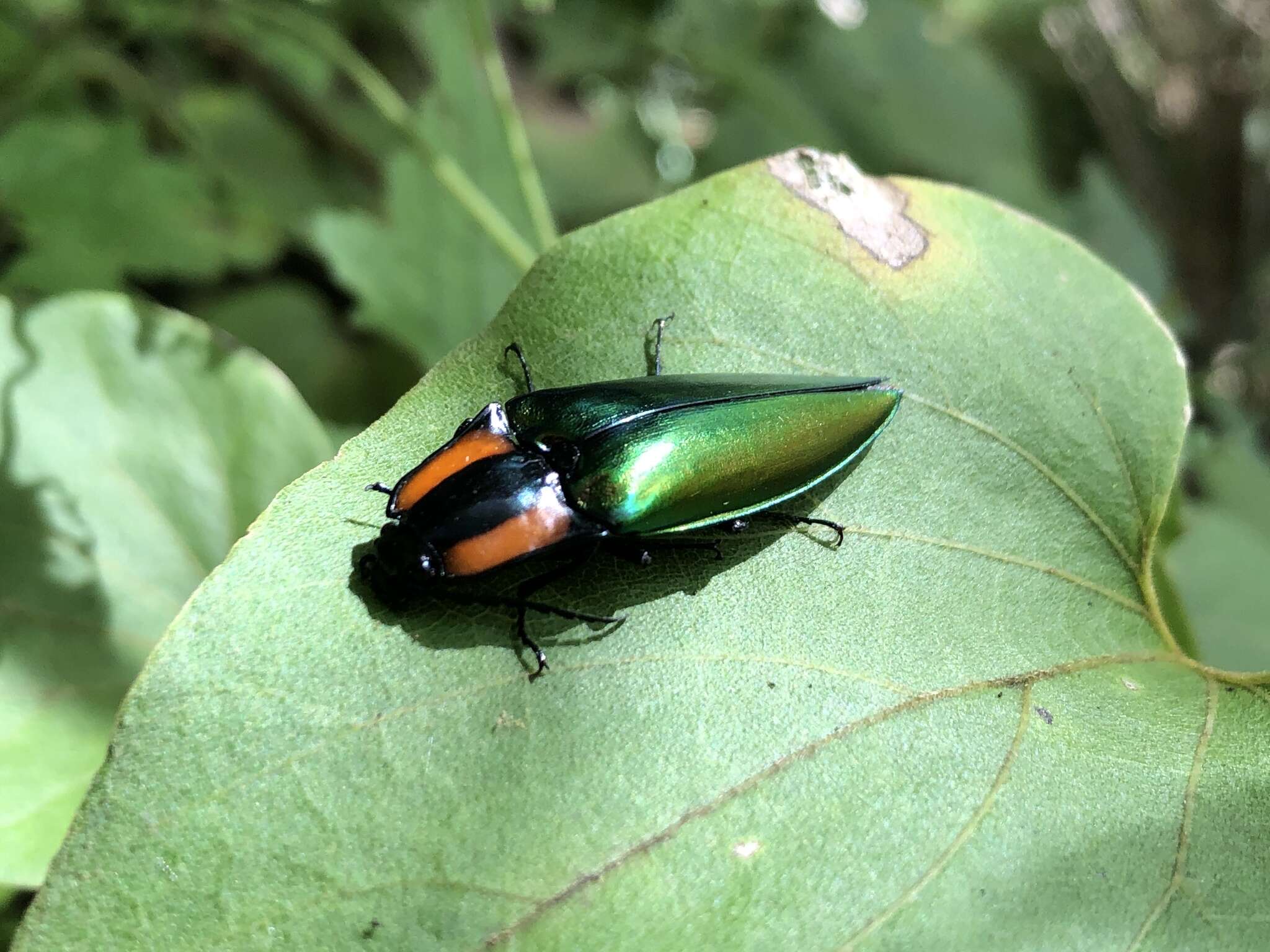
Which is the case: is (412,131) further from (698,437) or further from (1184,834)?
(1184,834)

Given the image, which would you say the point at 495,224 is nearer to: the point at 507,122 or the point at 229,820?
the point at 507,122

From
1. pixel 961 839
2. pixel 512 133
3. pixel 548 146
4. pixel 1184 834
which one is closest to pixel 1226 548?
pixel 1184 834

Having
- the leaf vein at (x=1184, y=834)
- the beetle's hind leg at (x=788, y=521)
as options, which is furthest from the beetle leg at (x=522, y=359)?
the leaf vein at (x=1184, y=834)

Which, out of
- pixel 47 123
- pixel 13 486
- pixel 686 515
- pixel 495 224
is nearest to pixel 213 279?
pixel 47 123

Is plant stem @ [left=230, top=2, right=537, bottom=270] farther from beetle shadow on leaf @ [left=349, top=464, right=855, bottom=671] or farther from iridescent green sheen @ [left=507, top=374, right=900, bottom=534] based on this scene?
beetle shadow on leaf @ [left=349, top=464, right=855, bottom=671]

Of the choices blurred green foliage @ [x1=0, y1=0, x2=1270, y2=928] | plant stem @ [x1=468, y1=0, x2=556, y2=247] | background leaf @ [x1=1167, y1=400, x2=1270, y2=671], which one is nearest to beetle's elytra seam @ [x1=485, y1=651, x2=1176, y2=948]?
blurred green foliage @ [x1=0, y1=0, x2=1270, y2=928]
